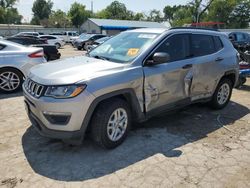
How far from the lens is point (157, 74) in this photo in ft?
14.8

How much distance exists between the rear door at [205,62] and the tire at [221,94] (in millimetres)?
271

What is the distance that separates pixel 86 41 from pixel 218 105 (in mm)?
21432

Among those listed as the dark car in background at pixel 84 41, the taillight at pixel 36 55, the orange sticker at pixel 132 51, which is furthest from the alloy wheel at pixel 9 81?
the dark car in background at pixel 84 41

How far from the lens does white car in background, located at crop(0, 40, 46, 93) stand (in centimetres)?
730

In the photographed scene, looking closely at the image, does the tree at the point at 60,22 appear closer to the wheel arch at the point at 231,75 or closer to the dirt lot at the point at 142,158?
the wheel arch at the point at 231,75

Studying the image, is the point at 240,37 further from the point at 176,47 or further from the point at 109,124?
the point at 109,124

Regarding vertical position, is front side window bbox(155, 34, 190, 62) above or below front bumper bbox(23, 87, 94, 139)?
above

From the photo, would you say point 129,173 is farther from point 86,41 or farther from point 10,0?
point 10,0

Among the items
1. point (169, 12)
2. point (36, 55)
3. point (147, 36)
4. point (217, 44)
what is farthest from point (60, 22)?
point (147, 36)

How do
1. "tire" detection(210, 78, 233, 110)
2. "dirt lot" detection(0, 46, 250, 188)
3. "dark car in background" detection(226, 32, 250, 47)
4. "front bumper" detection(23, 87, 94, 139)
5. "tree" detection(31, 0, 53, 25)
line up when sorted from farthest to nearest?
1. "tree" detection(31, 0, 53, 25)
2. "dark car in background" detection(226, 32, 250, 47)
3. "tire" detection(210, 78, 233, 110)
4. "front bumper" detection(23, 87, 94, 139)
5. "dirt lot" detection(0, 46, 250, 188)

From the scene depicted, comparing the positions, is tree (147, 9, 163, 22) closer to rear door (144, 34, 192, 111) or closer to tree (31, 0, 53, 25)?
tree (31, 0, 53, 25)

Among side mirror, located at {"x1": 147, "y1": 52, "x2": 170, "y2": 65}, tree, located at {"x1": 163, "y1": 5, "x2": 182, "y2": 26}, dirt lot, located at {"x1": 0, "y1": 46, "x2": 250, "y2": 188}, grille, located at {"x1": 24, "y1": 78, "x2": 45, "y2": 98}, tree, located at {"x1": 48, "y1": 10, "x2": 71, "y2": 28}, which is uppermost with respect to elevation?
tree, located at {"x1": 163, "y1": 5, "x2": 182, "y2": 26}

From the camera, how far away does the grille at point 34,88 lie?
3869 millimetres

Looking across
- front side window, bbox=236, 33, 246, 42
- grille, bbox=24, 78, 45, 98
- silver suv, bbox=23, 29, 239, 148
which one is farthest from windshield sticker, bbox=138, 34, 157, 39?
front side window, bbox=236, 33, 246, 42
